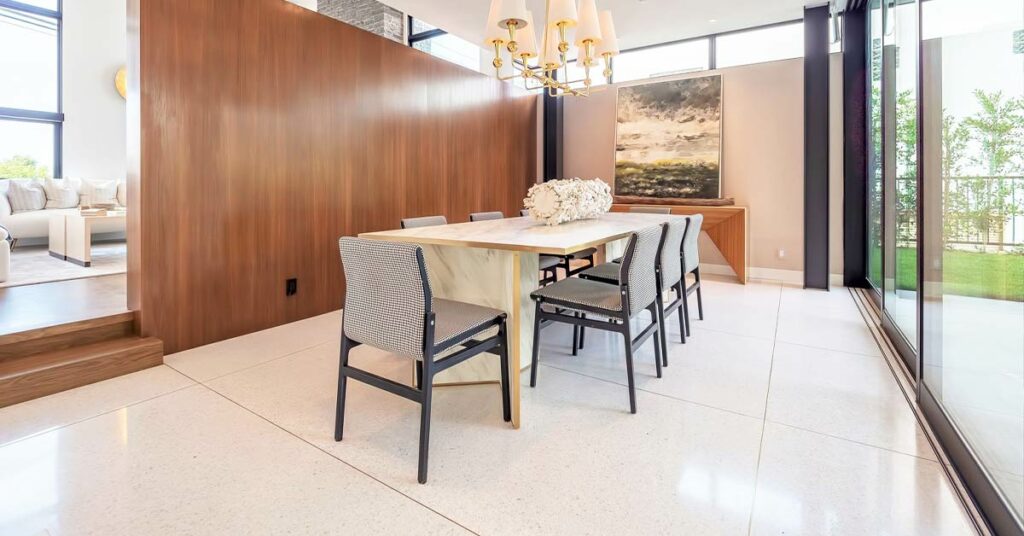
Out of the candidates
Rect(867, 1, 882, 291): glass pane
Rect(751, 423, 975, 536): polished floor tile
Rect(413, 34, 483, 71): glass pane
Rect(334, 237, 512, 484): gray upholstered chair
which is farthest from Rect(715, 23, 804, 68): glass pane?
Rect(334, 237, 512, 484): gray upholstered chair

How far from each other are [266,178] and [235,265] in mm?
668

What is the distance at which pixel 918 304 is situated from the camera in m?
2.21

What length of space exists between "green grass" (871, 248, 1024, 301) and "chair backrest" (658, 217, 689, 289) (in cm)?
116

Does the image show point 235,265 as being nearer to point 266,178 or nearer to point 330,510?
point 266,178

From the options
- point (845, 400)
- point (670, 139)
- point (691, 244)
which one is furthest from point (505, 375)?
point (670, 139)

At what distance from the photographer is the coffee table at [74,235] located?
4.51m

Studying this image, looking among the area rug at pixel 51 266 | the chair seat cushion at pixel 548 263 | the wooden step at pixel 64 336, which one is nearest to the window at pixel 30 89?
the area rug at pixel 51 266

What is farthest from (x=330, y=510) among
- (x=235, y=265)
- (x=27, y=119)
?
(x=27, y=119)

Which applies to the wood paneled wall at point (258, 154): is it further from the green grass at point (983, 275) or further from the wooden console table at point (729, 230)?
the green grass at point (983, 275)

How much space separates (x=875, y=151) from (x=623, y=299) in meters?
3.46

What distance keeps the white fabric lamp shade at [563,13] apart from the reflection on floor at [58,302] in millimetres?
3155

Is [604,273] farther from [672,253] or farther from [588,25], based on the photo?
[588,25]

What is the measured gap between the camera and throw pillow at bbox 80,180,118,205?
6.00 metres

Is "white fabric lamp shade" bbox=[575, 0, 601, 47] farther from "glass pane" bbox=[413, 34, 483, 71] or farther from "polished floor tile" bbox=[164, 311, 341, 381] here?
"glass pane" bbox=[413, 34, 483, 71]
